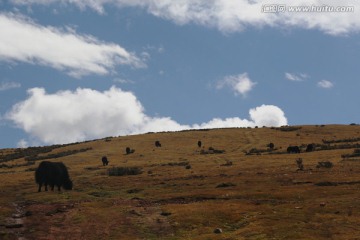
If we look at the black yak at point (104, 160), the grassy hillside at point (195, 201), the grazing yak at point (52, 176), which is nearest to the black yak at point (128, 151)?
the grassy hillside at point (195, 201)

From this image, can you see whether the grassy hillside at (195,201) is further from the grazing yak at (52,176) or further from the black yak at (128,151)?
the black yak at (128,151)

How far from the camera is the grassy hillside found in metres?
26.0

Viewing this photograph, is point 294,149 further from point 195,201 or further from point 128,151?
point 195,201

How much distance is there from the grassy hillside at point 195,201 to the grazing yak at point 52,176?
1228 millimetres

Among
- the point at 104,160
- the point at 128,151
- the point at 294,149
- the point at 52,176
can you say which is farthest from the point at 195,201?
the point at 128,151

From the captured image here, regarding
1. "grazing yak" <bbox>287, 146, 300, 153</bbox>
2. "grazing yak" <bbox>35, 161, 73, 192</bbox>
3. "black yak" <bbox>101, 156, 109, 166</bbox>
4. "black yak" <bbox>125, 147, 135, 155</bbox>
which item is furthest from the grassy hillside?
"black yak" <bbox>125, 147, 135, 155</bbox>

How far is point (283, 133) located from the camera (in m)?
110

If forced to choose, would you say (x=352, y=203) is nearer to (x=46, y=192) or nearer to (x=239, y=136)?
(x=46, y=192)

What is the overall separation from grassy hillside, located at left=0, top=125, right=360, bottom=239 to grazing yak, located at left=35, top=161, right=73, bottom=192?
48.3 inches

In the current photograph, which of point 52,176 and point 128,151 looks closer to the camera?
point 52,176

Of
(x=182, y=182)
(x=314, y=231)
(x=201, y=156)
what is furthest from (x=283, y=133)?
(x=314, y=231)

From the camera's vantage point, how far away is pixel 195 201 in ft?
121

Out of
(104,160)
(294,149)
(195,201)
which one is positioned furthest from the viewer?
(294,149)

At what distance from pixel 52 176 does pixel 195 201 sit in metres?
15.3
